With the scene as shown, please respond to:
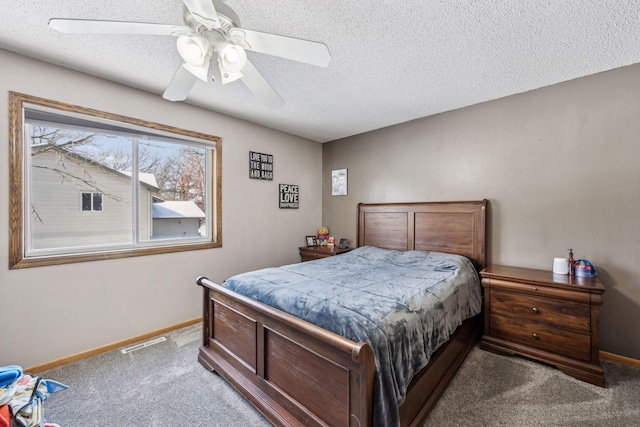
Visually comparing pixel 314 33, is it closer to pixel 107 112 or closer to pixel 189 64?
pixel 189 64

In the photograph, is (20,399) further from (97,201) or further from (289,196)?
(289,196)

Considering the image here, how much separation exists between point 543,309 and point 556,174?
1.24 meters

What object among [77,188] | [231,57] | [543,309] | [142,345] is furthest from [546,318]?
[77,188]

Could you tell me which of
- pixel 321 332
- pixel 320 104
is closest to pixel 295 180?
pixel 320 104

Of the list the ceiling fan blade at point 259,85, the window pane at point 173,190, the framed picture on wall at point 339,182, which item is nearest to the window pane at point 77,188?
the window pane at point 173,190

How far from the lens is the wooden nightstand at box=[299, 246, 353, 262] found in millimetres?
3754

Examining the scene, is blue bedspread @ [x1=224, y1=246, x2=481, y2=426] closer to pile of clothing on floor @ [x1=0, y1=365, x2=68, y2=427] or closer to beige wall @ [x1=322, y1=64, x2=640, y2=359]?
beige wall @ [x1=322, y1=64, x2=640, y2=359]

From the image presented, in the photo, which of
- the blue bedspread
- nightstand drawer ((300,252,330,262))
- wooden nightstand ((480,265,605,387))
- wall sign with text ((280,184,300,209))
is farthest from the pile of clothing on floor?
wooden nightstand ((480,265,605,387))

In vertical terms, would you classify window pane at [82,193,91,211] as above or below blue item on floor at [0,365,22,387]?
above

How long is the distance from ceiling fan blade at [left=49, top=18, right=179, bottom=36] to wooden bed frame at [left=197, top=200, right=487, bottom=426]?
1591mm

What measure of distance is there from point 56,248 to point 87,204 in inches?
17.2

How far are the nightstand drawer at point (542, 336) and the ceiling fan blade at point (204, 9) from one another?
298 cm

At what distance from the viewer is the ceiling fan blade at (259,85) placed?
5.21 feet

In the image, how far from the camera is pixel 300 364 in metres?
1.52
